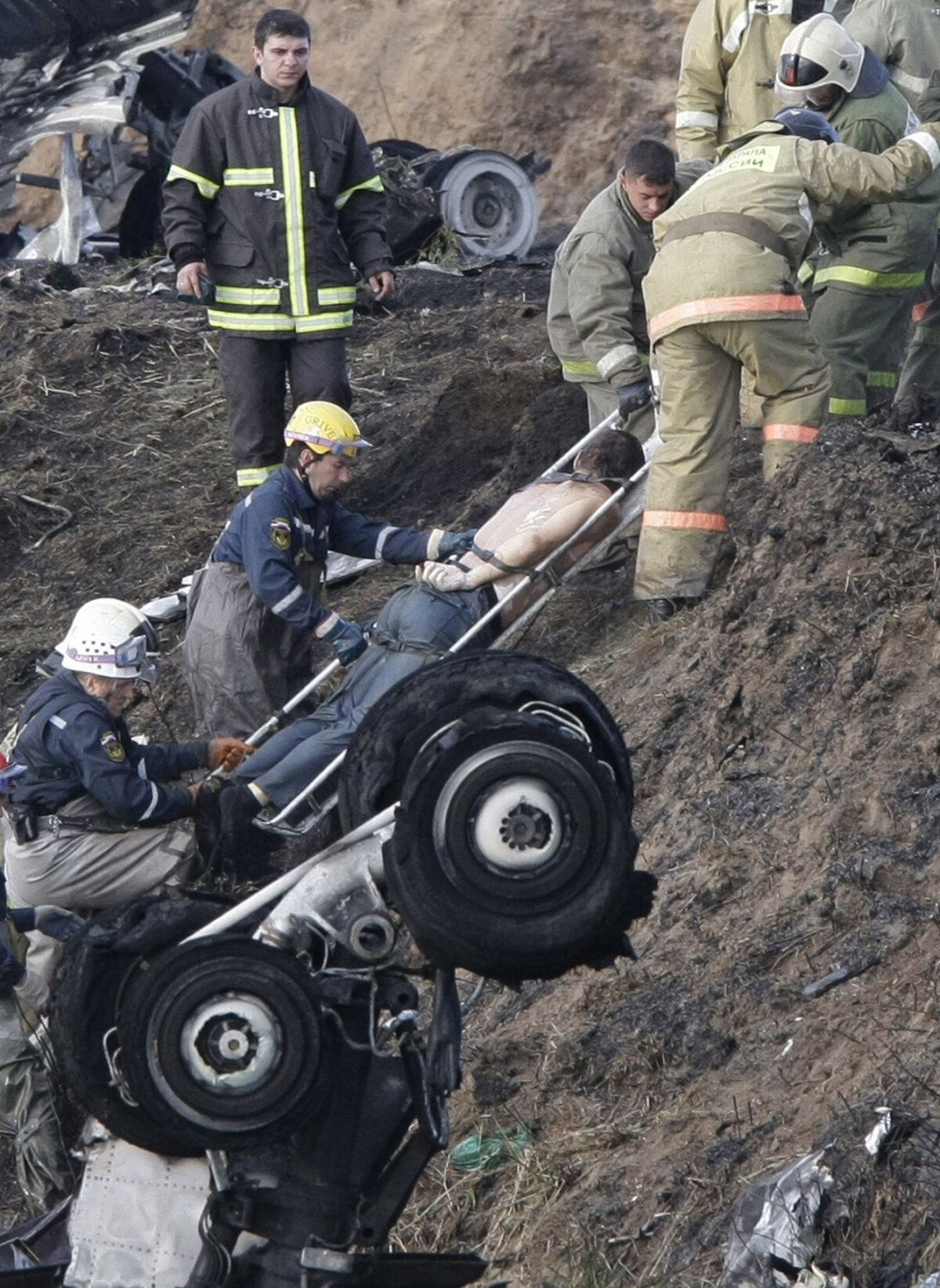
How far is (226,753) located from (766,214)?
274cm

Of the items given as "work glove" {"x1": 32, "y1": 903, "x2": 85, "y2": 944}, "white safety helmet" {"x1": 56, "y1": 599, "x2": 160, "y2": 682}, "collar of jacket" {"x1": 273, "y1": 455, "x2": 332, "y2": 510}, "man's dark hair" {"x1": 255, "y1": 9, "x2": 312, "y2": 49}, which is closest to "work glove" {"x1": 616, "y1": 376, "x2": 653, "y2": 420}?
Answer: "collar of jacket" {"x1": 273, "y1": 455, "x2": 332, "y2": 510}

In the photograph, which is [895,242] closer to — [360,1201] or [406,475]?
[406,475]

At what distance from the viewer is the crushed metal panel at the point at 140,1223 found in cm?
408

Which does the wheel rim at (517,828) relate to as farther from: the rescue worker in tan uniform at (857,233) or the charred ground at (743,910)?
the rescue worker in tan uniform at (857,233)

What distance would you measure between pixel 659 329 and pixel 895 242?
114 cm

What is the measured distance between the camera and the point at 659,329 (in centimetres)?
744

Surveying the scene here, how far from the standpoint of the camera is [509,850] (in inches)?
143

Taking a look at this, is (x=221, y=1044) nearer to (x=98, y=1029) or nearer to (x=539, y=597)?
(x=98, y=1029)

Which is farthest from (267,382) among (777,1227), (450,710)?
(777,1227)

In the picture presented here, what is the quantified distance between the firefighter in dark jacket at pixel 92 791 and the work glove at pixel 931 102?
4.71 metres

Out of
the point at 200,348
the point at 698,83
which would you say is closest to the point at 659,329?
the point at 698,83

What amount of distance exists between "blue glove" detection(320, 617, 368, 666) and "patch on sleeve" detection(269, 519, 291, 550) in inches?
13.4

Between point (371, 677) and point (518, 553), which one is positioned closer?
point (371, 677)

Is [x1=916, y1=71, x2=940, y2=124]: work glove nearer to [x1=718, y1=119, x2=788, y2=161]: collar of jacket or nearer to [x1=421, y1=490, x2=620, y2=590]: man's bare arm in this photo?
[x1=718, y1=119, x2=788, y2=161]: collar of jacket
